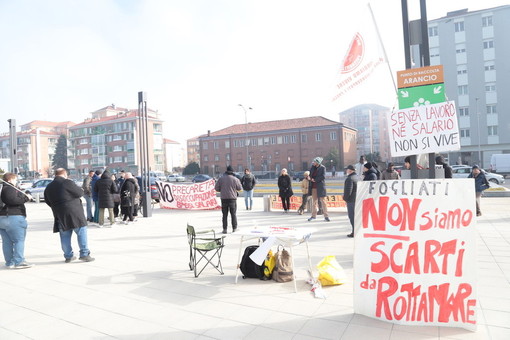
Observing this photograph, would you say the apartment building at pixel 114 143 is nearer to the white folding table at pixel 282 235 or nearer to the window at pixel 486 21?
the window at pixel 486 21

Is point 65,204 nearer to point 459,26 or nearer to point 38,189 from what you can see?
point 38,189

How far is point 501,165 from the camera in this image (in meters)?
40.5

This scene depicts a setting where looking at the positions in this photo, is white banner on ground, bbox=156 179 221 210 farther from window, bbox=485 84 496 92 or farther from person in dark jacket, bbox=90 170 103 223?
window, bbox=485 84 496 92

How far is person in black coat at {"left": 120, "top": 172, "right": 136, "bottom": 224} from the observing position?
12836 millimetres

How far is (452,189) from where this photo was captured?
4.02 metres

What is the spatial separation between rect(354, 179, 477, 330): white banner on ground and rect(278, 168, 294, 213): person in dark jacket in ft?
33.3

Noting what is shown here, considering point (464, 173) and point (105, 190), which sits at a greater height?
point (105, 190)

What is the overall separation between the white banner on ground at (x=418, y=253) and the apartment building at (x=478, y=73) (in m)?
57.4

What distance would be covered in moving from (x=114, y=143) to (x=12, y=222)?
90.8 metres

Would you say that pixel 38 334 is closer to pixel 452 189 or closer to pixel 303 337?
pixel 303 337

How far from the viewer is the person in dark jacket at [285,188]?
14.6m

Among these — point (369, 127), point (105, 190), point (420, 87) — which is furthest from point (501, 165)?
point (369, 127)

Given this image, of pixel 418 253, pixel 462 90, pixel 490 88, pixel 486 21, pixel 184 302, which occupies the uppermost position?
pixel 486 21

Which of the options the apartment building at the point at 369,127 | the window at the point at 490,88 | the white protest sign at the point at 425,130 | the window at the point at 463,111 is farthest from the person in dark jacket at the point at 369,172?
the apartment building at the point at 369,127
